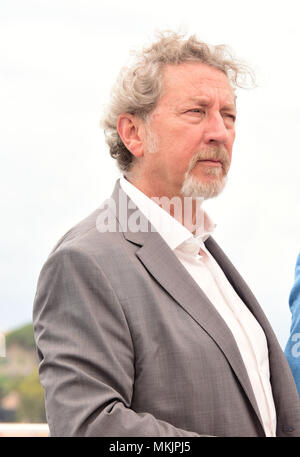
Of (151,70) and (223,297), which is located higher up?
(151,70)

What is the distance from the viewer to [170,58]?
1424mm

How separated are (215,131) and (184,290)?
38 centimetres

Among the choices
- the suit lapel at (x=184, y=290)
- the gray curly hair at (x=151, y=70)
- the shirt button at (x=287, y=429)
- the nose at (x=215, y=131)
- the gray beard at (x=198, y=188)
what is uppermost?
the gray curly hair at (x=151, y=70)

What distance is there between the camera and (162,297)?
119cm

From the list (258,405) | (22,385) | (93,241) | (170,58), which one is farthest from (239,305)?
(22,385)

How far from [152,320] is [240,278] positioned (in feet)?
1.39

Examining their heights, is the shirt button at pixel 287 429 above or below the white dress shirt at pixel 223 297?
below

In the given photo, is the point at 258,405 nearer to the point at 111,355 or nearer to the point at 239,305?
the point at 239,305

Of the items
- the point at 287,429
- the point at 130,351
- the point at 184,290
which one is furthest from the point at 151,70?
the point at 287,429

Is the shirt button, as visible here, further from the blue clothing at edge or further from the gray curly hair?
the gray curly hair

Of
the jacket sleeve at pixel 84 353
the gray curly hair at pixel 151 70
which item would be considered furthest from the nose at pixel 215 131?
the jacket sleeve at pixel 84 353

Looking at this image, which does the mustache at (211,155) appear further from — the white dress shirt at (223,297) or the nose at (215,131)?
the white dress shirt at (223,297)

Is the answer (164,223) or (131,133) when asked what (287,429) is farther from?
(131,133)

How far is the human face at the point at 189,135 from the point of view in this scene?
1.38 meters
